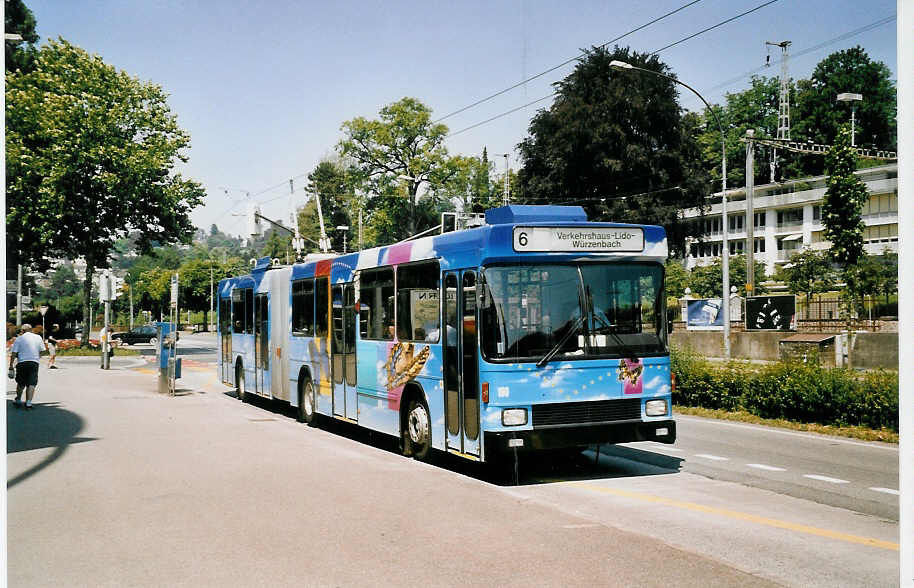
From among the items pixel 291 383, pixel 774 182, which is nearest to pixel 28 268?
pixel 291 383

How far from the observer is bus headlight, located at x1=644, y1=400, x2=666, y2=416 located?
35.6 ft

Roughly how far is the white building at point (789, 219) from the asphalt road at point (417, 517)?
195 ft

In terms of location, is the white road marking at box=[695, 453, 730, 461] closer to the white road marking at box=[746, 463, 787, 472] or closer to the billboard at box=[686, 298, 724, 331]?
the white road marking at box=[746, 463, 787, 472]

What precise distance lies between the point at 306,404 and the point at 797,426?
874 cm

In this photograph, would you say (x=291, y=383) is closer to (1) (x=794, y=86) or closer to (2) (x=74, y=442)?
(2) (x=74, y=442)

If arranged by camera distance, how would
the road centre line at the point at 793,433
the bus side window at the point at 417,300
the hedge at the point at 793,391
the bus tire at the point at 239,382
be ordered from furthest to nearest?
the bus tire at the point at 239,382, the hedge at the point at 793,391, the road centre line at the point at 793,433, the bus side window at the point at 417,300

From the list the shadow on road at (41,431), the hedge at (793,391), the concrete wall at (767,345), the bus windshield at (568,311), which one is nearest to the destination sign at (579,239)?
the bus windshield at (568,311)

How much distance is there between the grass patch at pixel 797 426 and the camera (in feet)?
45.4

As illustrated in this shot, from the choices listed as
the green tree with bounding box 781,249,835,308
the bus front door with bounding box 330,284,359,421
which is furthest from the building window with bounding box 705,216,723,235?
the bus front door with bounding box 330,284,359,421

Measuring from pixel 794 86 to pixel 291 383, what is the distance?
3003 inches

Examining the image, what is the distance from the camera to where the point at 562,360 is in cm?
1033

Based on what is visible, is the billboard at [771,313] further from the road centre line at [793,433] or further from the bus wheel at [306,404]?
the bus wheel at [306,404]

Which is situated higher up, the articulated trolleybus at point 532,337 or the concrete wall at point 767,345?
the articulated trolleybus at point 532,337

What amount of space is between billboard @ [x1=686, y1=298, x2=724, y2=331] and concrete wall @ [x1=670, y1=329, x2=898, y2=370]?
1.98 ft
